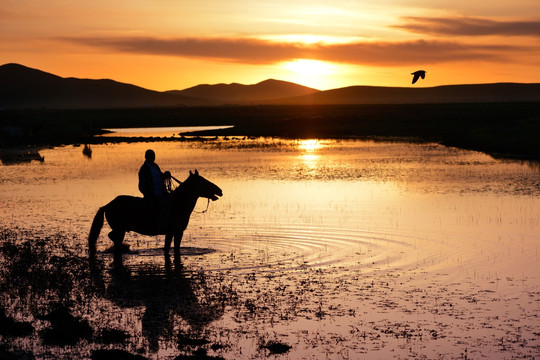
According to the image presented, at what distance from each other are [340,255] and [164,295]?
489 cm

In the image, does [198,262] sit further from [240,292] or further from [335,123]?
[335,123]

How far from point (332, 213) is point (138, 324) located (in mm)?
11881

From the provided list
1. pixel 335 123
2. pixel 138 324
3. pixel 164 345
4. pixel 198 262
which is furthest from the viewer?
pixel 335 123

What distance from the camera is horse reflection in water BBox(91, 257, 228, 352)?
11172 mm

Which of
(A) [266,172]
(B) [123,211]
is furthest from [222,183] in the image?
(B) [123,211]

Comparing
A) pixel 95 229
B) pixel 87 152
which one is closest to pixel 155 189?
pixel 95 229

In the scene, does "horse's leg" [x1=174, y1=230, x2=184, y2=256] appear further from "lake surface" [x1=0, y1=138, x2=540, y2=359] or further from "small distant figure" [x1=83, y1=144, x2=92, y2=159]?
"small distant figure" [x1=83, y1=144, x2=92, y2=159]

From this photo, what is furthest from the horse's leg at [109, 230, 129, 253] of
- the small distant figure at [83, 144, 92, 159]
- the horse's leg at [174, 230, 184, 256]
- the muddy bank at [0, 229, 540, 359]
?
the small distant figure at [83, 144, 92, 159]

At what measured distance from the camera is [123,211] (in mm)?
16078

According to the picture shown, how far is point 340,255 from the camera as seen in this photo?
16.5 m

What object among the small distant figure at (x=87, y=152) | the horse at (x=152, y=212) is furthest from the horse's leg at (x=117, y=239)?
the small distant figure at (x=87, y=152)

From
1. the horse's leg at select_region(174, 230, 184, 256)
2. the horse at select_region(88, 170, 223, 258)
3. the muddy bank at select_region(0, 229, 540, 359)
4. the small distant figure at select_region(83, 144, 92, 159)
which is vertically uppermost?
the small distant figure at select_region(83, 144, 92, 159)

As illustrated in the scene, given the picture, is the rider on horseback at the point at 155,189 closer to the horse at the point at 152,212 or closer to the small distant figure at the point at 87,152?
the horse at the point at 152,212

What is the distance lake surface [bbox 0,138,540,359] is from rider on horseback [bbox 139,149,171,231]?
3.33 ft
